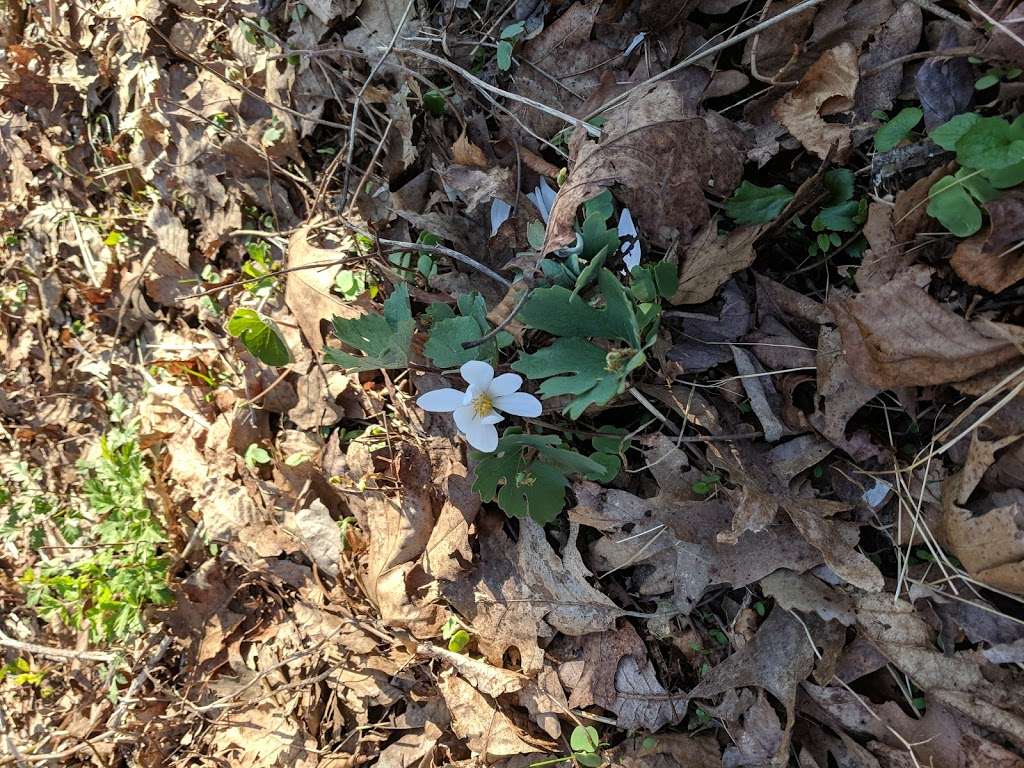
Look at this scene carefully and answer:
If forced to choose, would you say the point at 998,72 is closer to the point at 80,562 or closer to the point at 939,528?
the point at 939,528

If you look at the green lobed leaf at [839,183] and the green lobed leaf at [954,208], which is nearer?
the green lobed leaf at [954,208]

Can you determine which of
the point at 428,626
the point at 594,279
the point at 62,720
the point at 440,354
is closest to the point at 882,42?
the point at 594,279

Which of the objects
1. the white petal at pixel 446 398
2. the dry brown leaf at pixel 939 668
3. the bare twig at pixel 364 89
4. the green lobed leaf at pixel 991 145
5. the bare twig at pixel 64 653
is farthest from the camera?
the bare twig at pixel 64 653

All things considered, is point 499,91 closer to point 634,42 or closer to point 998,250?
point 634,42

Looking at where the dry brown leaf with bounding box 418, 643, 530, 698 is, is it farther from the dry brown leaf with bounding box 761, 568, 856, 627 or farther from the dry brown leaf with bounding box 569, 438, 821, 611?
the dry brown leaf with bounding box 761, 568, 856, 627

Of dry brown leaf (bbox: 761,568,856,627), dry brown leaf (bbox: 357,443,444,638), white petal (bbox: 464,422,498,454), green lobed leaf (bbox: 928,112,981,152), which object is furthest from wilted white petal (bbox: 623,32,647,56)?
dry brown leaf (bbox: 761,568,856,627)

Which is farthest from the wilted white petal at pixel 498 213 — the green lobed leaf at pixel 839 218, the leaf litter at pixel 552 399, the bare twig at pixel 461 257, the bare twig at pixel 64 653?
the bare twig at pixel 64 653

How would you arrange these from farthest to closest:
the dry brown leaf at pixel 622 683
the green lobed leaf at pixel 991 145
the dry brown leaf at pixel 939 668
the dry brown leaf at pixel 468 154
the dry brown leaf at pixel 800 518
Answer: the dry brown leaf at pixel 468 154, the dry brown leaf at pixel 622 683, the dry brown leaf at pixel 800 518, the dry brown leaf at pixel 939 668, the green lobed leaf at pixel 991 145

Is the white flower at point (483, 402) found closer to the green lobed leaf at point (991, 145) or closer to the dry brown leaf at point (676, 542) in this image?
the dry brown leaf at point (676, 542)
